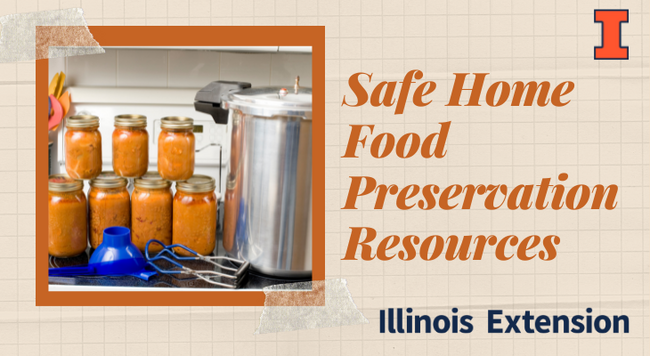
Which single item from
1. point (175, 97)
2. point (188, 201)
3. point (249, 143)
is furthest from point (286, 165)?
point (175, 97)

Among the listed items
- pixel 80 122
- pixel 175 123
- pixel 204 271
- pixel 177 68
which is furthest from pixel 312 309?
pixel 177 68

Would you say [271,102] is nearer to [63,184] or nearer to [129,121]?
[129,121]

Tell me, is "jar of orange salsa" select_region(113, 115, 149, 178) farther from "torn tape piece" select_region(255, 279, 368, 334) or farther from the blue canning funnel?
"torn tape piece" select_region(255, 279, 368, 334)

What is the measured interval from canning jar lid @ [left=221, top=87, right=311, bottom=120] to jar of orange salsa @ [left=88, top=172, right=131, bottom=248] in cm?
26

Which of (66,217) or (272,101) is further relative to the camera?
(66,217)

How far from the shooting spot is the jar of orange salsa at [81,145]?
102cm

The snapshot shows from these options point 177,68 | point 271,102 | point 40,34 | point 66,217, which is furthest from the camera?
point 177,68

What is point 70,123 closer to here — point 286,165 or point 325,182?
point 286,165

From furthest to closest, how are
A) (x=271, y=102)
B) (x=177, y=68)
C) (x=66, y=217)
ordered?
(x=177, y=68) → (x=66, y=217) → (x=271, y=102)

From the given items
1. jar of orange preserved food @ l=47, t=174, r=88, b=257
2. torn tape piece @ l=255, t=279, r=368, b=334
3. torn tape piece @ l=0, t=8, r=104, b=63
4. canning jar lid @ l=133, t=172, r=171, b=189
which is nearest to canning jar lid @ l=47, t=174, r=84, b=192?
jar of orange preserved food @ l=47, t=174, r=88, b=257

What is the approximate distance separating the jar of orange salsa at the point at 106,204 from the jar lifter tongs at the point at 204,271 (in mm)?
82

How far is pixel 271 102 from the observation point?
3.01 feet

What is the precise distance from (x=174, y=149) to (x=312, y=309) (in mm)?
390

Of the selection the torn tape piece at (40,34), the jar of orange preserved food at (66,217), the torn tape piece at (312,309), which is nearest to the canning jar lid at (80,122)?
the jar of orange preserved food at (66,217)
